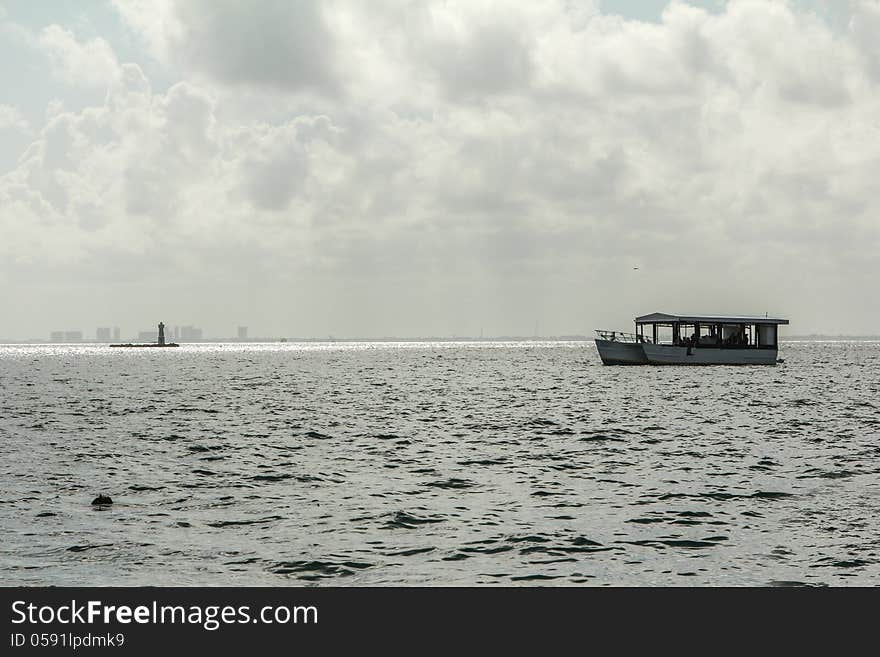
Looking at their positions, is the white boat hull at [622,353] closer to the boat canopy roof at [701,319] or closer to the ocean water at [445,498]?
the boat canopy roof at [701,319]

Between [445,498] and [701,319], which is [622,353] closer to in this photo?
[701,319]

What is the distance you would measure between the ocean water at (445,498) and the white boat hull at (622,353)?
47494 mm

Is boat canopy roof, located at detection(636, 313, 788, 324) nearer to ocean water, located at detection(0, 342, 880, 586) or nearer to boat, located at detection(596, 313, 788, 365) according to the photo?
boat, located at detection(596, 313, 788, 365)

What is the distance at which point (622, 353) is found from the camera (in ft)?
313

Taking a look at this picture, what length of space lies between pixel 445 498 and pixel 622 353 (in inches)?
3076

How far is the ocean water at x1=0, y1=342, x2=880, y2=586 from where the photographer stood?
1375cm

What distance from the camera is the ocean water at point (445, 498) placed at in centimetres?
1375

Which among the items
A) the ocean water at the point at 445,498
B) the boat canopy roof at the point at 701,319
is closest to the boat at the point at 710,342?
the boat canopy roof at the point at 701,319

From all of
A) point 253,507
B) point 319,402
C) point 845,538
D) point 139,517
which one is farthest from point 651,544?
point 319,402

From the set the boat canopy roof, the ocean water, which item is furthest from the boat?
the ocean water

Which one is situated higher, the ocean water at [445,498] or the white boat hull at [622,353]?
the white boat hull at [622,353]

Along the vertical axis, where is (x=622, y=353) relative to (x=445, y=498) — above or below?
above

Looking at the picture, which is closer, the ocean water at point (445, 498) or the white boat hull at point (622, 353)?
the ocean water at point (445, 498)

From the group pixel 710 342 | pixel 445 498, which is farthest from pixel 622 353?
pixel 445 498
